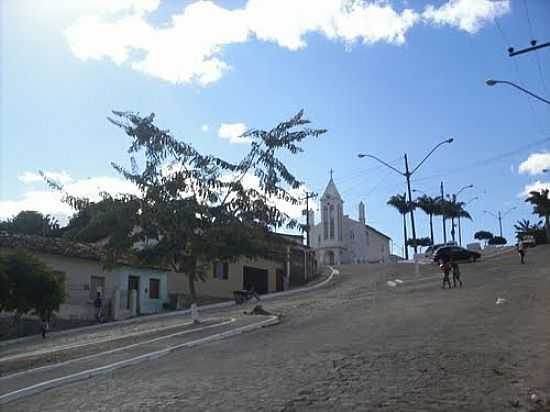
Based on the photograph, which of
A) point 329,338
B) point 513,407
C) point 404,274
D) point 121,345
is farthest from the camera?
point 404,274

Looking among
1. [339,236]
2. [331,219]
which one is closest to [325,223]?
[331,219]

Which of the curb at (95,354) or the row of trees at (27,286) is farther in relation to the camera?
the row of trees at (27,286)

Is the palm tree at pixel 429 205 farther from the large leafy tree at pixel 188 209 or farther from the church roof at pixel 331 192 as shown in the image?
the large leafy tree at pixel 188 209

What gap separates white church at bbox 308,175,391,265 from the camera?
88500 millimetres

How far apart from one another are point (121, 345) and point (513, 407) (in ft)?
33.3

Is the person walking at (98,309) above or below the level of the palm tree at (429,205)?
below

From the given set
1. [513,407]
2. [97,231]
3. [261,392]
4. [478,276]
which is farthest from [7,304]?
[478,276]

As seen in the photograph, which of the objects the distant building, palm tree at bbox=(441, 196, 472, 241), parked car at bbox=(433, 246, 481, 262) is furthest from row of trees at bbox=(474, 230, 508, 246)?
the distant building

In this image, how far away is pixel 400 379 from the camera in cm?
1005

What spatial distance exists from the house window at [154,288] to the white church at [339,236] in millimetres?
46829

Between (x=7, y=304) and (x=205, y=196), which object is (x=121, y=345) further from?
(x=7, y=304)

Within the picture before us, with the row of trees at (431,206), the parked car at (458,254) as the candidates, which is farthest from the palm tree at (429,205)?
the parked car at (458,254)

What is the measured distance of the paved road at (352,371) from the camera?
8.84 m

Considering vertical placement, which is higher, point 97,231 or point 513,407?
point 97,231
